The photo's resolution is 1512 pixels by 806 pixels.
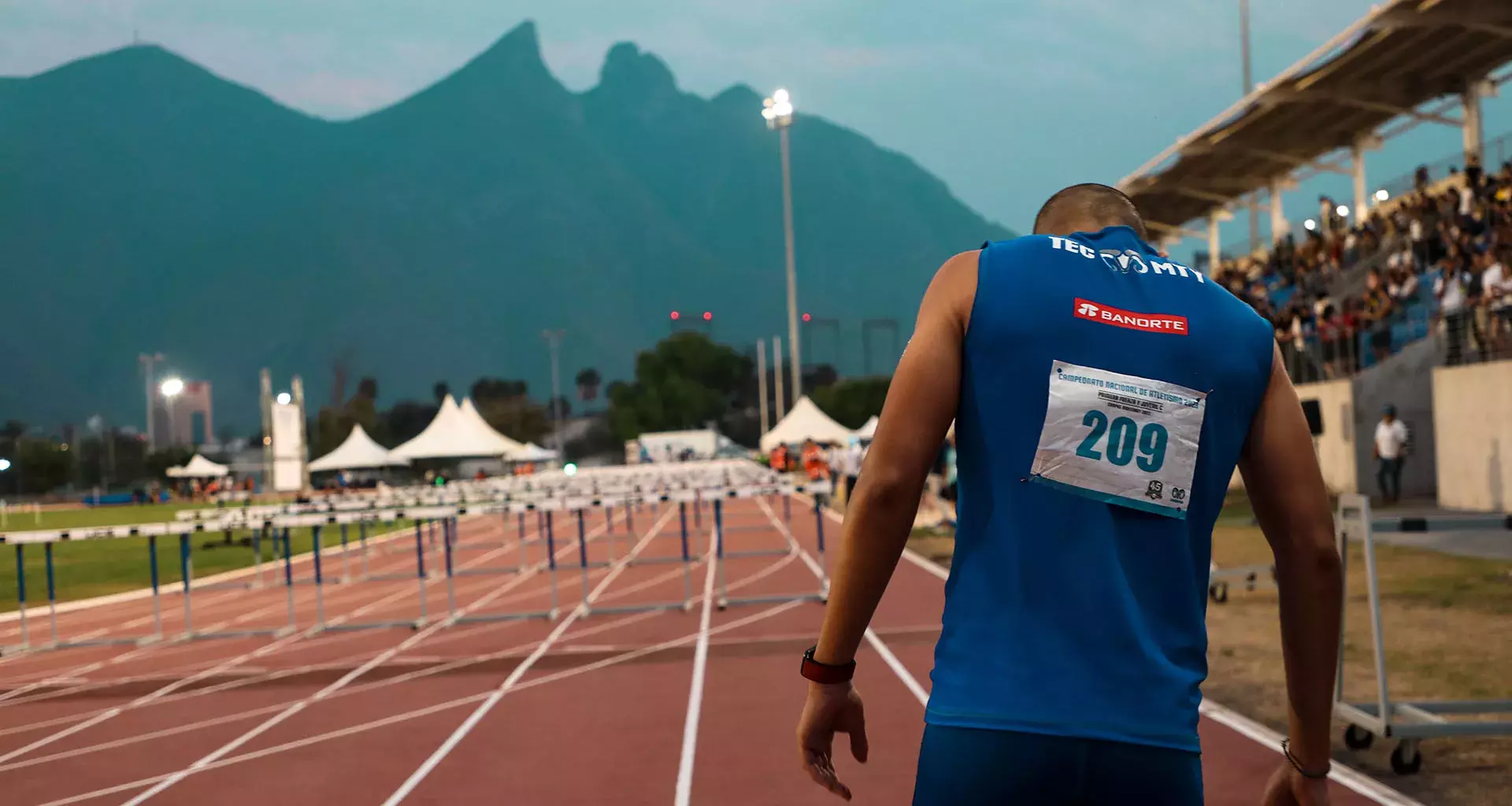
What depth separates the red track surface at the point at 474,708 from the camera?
265 inches

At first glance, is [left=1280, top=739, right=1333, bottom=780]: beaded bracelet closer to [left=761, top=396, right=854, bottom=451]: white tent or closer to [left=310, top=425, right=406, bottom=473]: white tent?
[left=761, top=396, right=854, bottom=451]: white tent

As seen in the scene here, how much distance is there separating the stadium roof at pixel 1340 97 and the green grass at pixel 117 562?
784 inches

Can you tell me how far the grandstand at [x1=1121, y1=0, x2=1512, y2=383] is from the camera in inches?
831

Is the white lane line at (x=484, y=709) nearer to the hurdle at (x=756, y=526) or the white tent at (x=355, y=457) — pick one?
the hurdle at (x=756, y=526)

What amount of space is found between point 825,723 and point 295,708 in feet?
26.0

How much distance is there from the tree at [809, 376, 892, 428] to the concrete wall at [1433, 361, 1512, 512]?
10467 centimetres

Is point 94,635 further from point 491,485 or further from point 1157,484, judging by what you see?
point 1157,484

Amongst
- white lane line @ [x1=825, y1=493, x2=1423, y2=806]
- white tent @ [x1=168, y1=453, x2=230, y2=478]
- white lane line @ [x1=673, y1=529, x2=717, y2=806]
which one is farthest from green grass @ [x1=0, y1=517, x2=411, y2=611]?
white tent @ [x1=168, y1=453, x2=230, y2=478]

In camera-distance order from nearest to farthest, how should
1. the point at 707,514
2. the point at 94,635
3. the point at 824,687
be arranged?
the point at 824,687 → the point at 94,635 → the point at 707,514

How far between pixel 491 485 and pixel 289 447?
3812mm

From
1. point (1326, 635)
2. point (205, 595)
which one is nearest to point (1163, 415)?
point (1326, 635)

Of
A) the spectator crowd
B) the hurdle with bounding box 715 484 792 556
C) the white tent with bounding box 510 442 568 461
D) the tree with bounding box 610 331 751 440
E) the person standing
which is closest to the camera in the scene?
the hurdle with bounding box 715 484 792 556

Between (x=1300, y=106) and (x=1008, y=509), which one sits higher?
(x=1300, y=106)

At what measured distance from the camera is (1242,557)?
15820mm
